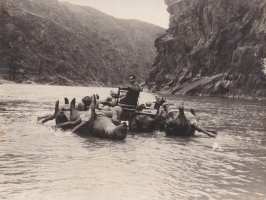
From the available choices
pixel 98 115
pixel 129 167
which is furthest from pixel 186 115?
pixel 129 167

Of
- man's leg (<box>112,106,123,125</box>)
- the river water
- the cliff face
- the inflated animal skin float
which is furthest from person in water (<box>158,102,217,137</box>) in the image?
the cliff face

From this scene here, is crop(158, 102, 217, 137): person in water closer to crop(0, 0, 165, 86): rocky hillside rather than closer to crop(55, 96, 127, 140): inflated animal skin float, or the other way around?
crop(55, 96, 127, 140): inflated animal skin float

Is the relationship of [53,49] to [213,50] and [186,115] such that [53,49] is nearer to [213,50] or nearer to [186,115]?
[213,50]

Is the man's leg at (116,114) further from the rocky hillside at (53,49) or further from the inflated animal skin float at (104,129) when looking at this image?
the rocky hillside at (53,49)

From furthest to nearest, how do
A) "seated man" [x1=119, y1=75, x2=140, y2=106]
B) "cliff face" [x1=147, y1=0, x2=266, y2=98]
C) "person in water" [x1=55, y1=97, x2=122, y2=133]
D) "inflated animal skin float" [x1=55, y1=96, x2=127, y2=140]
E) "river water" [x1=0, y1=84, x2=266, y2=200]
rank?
"cliff face" [x1=147, y1=0, x2=266, y2=98] < "seated man" [x1=119, y1=75, x2=140, y2=106] < "person in water" [x1=55, y1=97, x2=122, y2=133] < "inflated animal skin float" [x1=55, y1=96, x2=127, y2=140] < "river water" [x1=0, y1=84, x2=266, y2=200]

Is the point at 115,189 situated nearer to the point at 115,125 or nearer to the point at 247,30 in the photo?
the point at 115,125

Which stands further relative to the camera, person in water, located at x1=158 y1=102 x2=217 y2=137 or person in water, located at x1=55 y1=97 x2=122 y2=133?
person in water, located at x1=158 y1=102 x2=217 y2=137

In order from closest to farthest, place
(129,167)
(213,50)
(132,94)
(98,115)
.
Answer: (129,167) < (98,115) < (132,94) < (213,50)
